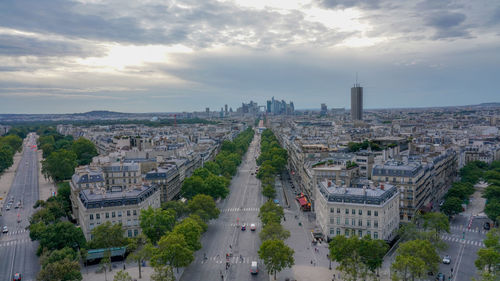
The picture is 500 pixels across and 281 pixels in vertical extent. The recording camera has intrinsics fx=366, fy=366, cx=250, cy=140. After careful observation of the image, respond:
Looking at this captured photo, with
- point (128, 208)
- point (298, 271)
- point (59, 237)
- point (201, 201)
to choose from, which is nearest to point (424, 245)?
Result: point (298, 271)

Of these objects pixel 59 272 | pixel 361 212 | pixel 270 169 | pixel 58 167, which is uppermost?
pixel 58 167

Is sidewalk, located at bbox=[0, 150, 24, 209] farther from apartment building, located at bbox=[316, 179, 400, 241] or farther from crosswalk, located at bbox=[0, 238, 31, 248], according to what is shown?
apartment building, located at bbox=[316, 179, 400, 241]

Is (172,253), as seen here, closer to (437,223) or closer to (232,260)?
(232,260)

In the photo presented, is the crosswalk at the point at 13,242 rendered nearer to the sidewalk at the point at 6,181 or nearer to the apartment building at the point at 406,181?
the sidewalk at the point at 6,181

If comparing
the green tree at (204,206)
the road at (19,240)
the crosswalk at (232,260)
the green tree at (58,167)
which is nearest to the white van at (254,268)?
the crosswalk at (232,260)

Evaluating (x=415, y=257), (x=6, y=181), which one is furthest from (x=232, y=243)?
(x=6, y=181)

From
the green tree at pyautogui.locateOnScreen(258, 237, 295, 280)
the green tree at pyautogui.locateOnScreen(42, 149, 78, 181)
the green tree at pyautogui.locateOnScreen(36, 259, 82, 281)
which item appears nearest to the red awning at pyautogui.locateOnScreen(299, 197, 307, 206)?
the green tree at pyautogui.locateOnScreen(258, 237, 295, 280)
